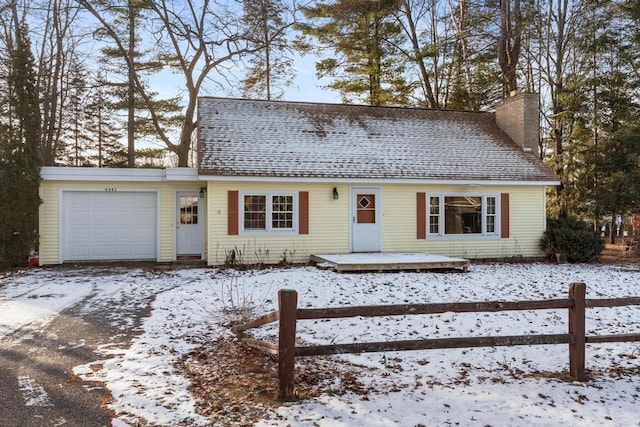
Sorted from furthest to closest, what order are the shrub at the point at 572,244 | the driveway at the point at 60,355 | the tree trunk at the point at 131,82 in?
the tree trunk at the point at 131,82
the shrub at the point at 572,244
the driveway at the point at 60,355

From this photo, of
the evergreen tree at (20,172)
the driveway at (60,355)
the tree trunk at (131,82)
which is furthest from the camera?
the tree trunk at (131,82)

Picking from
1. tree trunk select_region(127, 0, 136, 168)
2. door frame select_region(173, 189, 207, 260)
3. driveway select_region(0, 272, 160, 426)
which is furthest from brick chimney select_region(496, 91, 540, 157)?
tree trunk select_region(127, 0, 136, 168)

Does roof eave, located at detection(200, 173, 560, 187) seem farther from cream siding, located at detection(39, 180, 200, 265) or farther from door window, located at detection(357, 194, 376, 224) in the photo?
cream siding, located at detection(39, 180, 200, 265)

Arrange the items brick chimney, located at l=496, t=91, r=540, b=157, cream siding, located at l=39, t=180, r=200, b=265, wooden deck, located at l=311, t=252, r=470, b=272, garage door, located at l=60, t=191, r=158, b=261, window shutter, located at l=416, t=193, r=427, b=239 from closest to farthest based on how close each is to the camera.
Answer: wooden deck, located at l=311, t=252, r=470, b=272 < cream siding, located at l=39, t=180, r=200, b=265 < garage door, located at l=60, t=191, r=158, b=261 < window shutter, located at l=416, t=193, r=427, b=239 < brick chimney, located at l=496, t=91, r=540, b=157

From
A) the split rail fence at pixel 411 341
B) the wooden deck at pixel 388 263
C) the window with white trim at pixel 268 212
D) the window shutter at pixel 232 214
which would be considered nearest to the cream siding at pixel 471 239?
the wooden deck at pixel 388 263

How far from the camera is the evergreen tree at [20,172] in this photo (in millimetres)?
12047

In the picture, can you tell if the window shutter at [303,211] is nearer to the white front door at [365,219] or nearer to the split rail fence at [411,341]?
the white front door at [365,219]

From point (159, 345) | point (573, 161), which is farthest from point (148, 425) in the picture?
point (573, 161)

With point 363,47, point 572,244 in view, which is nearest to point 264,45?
point 363,47

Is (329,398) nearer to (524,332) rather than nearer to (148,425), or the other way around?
(148,425)

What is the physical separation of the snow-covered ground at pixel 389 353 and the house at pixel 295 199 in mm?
2168

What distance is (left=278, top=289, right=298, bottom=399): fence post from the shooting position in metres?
4.04

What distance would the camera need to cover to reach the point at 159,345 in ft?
18.6

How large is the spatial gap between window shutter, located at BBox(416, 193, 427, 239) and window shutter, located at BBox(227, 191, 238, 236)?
568cm
